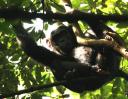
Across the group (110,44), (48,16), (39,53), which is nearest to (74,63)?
(39,53)

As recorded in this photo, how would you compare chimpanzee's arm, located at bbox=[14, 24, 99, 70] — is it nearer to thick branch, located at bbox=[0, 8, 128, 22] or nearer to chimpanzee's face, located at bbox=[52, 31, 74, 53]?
chimpanzee's face, located at bbox=[52, 31, 74, 53]

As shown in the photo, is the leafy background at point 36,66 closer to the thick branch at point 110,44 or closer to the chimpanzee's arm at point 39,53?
the chimpanzee's arm at point 39,53

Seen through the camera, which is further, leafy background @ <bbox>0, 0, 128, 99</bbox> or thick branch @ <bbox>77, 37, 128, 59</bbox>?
leafy background @ <bbox>0, 0, 128, 99</bbox>

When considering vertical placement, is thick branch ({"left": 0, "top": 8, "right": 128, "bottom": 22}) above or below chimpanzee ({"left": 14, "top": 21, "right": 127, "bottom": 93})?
above

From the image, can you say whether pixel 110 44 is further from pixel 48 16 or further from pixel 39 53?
pixel 39 53

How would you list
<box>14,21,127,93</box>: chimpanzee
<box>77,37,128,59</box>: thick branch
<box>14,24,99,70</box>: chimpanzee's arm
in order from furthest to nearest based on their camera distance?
<box>14,24,99,70</box>: chimpanzee's arm < <box>14,21,127,93</box>: chimpanzee < <box>77,37,128,59</box>: thick branch

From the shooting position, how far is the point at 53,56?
4.41 m

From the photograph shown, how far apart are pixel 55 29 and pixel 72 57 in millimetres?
555

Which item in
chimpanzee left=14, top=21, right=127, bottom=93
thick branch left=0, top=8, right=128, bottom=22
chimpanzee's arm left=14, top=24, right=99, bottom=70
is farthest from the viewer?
chimpanzee's arm left=14, top=24, right=99, bottom=70

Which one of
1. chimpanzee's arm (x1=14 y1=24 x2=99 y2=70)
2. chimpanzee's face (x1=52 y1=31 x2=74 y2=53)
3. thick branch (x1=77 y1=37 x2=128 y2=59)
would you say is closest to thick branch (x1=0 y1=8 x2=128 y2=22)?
thick branch (x1=77 y1=37 x2=128 y2=59)

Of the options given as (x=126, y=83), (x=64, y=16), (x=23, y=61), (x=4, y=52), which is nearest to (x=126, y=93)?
(x=126, y=83)

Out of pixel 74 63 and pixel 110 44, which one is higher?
pixel 110 44

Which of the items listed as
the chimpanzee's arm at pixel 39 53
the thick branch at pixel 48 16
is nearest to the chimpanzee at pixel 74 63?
the chimpanzee's arm at pixel 39 53

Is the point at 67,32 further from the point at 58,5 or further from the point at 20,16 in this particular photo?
the point at 20,16
